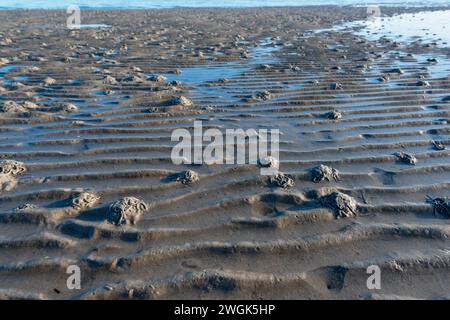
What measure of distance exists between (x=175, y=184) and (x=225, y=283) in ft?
5.12

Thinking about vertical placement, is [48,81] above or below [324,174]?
above

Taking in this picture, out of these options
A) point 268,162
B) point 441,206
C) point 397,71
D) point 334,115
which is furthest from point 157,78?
point 441,206

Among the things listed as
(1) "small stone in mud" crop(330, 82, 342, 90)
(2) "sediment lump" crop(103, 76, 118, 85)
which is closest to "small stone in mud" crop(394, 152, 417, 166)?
(1) "small stone in mud" crop(330, 82, 342, 90)

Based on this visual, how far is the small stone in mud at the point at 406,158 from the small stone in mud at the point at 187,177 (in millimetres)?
2565

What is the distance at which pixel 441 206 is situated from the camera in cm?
355

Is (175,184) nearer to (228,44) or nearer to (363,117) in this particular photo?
(363,117)

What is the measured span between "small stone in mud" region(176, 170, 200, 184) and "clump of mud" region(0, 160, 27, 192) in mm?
1860

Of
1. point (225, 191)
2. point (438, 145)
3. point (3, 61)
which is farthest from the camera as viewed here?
point (3, 61)

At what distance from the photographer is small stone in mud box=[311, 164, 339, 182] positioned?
4121mm

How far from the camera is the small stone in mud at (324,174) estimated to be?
4121 millimetres

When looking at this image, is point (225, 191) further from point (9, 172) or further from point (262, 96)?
point (262, 96)

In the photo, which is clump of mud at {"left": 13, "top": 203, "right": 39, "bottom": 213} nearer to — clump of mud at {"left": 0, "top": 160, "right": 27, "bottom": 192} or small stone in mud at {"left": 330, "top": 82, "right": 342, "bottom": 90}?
clump of mud at {"left": 0, "top": 160, "right": 27, "bottom": 192}

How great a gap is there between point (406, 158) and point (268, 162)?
174 centimetres
